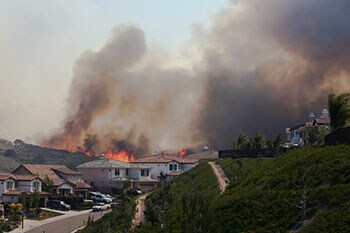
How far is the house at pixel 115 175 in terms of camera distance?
95.9 metres

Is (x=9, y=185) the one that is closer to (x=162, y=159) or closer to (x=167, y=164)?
(x=167, y=164)

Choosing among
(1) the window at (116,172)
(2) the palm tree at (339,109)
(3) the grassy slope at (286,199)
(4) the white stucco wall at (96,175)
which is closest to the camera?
(3) the grassy slope at (286,199)

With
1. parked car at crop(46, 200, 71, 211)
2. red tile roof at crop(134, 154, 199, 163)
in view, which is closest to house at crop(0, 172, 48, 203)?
parked car at crop(46, 200, 71, 211)

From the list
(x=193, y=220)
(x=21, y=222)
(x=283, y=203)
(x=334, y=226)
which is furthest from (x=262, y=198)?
(x=21, y=222)

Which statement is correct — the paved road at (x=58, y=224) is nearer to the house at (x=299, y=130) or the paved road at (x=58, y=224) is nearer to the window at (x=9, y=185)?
the window at (x=9, y=185)

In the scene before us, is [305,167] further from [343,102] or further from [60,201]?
[60,201]

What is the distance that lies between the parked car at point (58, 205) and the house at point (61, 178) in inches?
287

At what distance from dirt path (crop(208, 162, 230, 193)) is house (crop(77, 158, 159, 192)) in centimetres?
3446

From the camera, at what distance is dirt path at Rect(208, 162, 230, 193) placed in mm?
45362

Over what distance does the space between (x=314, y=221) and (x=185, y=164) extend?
7703 centimetres

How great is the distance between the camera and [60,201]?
259 ft

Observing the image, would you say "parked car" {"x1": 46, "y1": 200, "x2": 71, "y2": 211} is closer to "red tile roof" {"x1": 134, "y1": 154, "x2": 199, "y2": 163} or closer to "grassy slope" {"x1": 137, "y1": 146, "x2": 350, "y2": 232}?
"red tile roof" {"x1": 134, "y1": 154, "x2": 199, "y2": 163}

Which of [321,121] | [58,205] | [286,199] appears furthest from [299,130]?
[286,199]

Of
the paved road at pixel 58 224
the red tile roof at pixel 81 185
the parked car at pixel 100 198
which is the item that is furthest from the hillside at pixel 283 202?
the red tile roof at pixel 81 185
